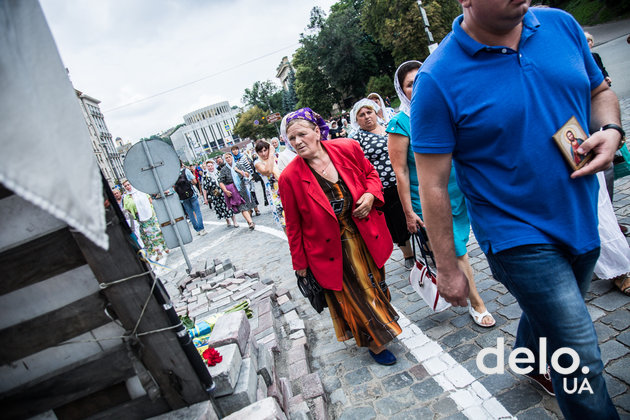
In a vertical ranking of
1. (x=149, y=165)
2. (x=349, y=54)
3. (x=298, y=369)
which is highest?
(x=349, y=54)

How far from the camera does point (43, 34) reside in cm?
112

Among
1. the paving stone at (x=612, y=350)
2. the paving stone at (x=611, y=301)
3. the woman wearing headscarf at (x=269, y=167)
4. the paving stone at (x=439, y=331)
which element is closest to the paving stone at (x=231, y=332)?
the paving stone at (x=439, y=331)

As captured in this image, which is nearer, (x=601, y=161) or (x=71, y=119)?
(x=71, y=119)

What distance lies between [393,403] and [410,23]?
145 ft

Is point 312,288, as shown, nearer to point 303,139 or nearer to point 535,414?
point 303,139

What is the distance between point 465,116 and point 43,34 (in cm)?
153

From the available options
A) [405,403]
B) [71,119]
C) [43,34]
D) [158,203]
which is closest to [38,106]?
[71,119]

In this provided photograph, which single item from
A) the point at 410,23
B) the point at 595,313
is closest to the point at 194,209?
the point at 595,313

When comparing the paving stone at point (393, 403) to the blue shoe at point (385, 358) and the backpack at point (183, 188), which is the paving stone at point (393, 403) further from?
the backpack at point (183, 188)

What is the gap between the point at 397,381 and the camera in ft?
9.32

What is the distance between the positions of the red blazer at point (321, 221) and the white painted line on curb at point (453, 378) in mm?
786

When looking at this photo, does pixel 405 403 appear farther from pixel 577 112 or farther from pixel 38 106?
pixel 38 106

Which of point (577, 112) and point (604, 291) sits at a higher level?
point (577, 112)

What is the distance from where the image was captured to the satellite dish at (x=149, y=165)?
242 inches
